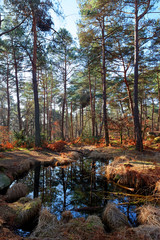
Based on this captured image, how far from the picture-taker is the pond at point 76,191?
3.74 m

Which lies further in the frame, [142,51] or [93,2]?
[142,51]

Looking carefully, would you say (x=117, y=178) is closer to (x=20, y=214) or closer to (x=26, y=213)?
(x=26, y=213)

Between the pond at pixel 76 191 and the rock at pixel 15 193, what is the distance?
0.28 metres

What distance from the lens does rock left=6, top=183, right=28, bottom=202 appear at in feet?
13.6

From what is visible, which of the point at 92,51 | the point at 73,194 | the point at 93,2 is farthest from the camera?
the point at 92,51

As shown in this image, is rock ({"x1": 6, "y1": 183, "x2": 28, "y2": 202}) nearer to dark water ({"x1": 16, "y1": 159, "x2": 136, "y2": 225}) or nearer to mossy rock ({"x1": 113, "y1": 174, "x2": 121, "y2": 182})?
dark water ({"x1": 16, "y1": 159, "x2": 136, "y2": 225})

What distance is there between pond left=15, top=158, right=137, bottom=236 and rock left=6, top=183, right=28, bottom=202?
0.28 m

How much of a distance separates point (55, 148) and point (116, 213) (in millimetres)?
9124

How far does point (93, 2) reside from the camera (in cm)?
854

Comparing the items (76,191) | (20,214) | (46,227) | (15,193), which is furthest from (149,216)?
(15,193)

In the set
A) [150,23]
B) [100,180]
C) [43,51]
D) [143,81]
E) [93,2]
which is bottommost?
[100,180]

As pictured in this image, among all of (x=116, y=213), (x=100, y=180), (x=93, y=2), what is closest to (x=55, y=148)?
(x=100, y=180)

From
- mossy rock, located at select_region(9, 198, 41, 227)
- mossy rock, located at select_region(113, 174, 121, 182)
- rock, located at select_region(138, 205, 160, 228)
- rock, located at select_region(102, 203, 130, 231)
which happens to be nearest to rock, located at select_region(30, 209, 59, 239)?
mossy rock, located at select_region(9, 198, 41, 227)

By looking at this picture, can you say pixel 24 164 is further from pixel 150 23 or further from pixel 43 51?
pixel 150 23
